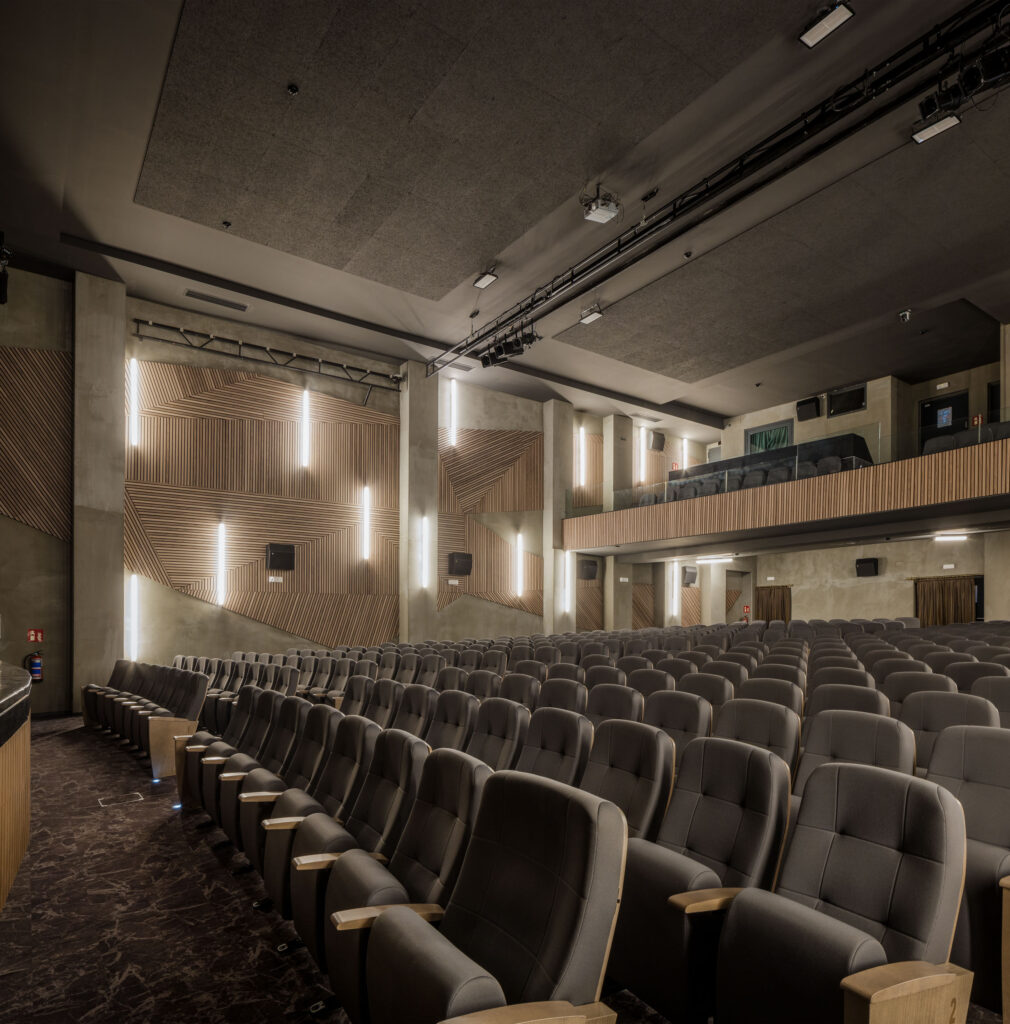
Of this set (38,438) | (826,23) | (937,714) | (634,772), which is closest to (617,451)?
(38,438)

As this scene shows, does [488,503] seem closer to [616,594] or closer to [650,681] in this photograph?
[616,594]

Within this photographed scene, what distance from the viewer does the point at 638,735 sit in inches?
99.1

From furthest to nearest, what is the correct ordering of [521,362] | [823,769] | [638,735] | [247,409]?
[521,362], [247,409], [638,735], [823,769]

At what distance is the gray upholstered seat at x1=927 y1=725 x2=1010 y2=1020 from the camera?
6.29 ft

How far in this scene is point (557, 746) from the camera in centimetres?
287

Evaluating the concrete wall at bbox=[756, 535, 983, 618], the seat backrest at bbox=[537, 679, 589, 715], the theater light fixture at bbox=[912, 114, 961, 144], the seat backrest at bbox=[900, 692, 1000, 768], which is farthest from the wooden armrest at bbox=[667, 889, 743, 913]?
the concrete wall at bbox=[756, 535, 983, 618]

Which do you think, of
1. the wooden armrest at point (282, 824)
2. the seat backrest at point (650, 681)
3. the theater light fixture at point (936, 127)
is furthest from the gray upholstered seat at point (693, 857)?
the theater light fixture at point (936, 127)

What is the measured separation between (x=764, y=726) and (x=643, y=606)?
46.9 feet

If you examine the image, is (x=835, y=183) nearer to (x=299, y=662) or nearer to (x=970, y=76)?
(x=970, y=76)

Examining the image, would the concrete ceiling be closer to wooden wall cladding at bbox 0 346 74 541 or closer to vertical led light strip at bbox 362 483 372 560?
wooden wall cladding at bbox 0 346 74 541

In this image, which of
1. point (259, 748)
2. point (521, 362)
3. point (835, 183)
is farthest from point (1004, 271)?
point (259, 748)

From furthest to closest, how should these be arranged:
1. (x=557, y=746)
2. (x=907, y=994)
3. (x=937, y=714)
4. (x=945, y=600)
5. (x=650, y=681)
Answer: (x=945, y=600) < (x=650, y=681) < (x=937, y=714) < (x=557, y=746) < (x=907, y=994)

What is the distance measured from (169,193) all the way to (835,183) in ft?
24.0

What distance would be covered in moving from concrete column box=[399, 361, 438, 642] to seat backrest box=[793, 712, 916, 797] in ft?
34.6
